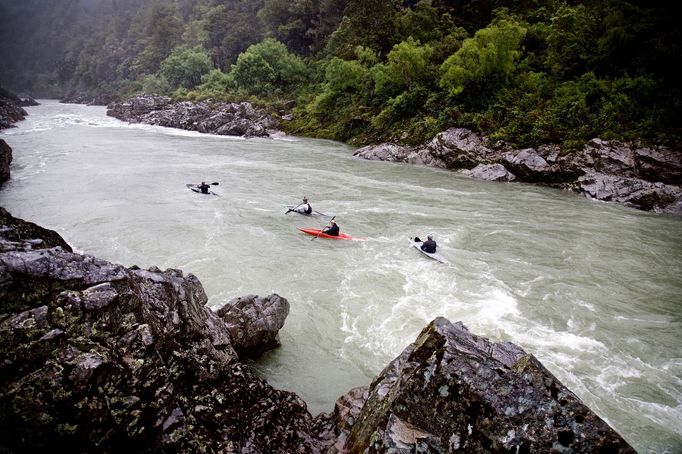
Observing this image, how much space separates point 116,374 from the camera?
14.2 ft

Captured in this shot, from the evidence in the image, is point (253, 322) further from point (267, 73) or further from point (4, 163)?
point (267, 73)

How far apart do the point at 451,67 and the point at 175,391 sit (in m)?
31.7

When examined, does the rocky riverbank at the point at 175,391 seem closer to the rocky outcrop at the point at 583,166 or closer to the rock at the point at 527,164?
the rocky outcrop at the point at 583,166

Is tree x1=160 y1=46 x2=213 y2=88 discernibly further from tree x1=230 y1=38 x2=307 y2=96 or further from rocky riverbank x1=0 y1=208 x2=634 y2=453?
rocky riverbank x1=0 y1=208 x2=634 y2=453

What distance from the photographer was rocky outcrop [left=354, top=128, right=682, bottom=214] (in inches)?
→ 826

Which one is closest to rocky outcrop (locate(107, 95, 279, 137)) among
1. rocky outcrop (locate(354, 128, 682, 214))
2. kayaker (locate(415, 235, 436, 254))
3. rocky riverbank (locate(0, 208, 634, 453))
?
rocky outcrop (locate(354, 128, 682, 214))

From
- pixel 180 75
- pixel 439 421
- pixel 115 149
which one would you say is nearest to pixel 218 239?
pixel 439 421

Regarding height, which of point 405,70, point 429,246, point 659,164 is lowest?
point 429,246

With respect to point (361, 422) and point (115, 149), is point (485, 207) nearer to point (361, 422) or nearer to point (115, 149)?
point (361, 422)

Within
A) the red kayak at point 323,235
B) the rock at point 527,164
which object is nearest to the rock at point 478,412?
the red kayak at point 323,235

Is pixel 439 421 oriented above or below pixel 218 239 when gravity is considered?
above

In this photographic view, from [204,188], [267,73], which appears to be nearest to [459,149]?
[204,188]

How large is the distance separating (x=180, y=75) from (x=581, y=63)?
7858cm

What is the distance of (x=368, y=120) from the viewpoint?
39469mm
